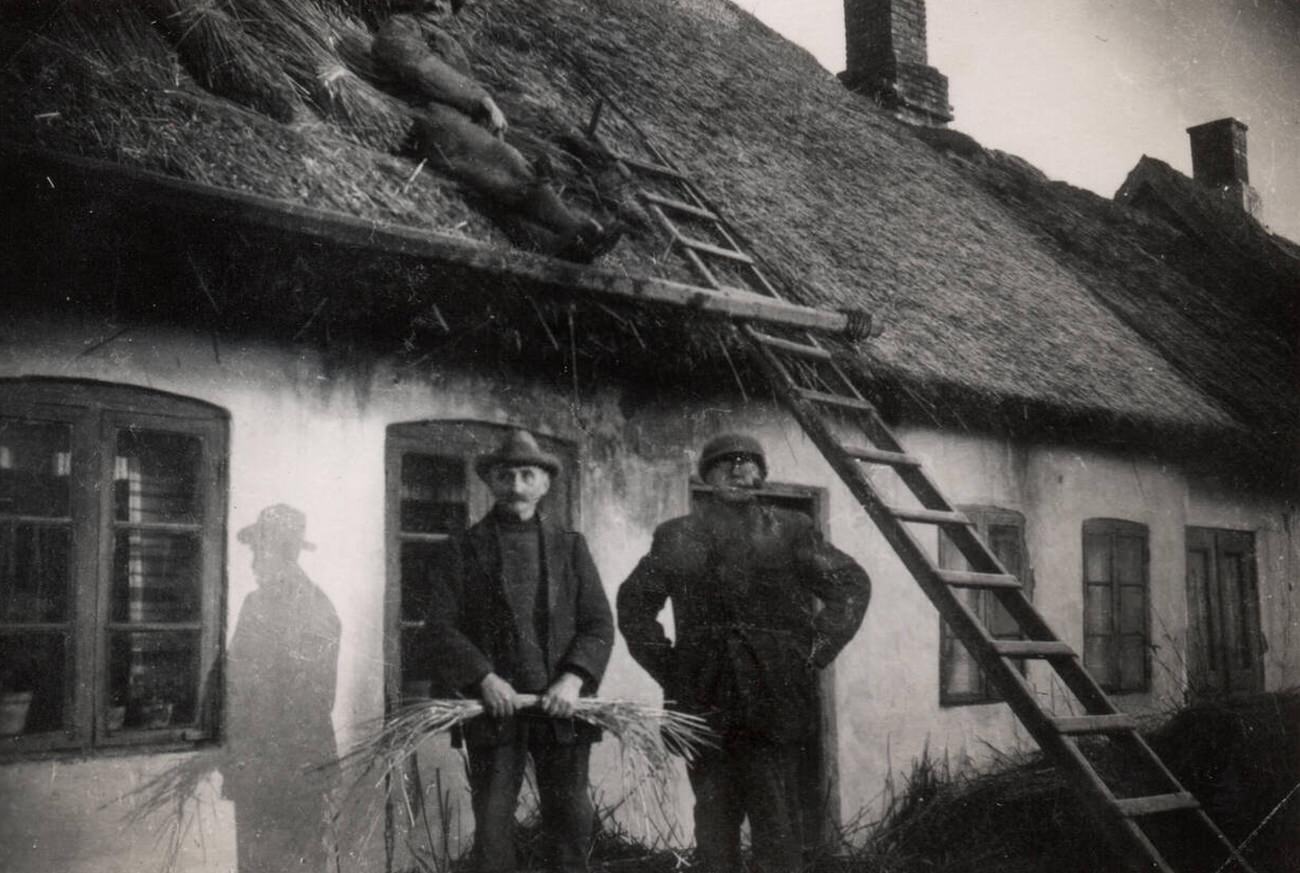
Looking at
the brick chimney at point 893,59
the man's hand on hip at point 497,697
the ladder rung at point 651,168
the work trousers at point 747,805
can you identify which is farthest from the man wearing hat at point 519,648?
the brick chimney at point 893,59

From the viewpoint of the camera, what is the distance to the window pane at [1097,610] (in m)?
8.11

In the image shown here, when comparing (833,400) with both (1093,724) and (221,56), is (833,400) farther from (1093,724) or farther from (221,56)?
(221,56)

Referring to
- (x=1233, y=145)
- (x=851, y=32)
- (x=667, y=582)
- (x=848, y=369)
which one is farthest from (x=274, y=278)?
(x=1233, y=145)

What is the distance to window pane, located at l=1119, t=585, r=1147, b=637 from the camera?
8.38 m

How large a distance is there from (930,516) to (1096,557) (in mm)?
4270

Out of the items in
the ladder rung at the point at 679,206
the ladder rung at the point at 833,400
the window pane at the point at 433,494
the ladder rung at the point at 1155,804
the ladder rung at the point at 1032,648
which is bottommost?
the ladder rung at the point at 1155,804

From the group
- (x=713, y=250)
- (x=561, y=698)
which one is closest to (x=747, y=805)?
(x=561, y=698)

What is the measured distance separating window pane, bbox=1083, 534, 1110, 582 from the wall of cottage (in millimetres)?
196

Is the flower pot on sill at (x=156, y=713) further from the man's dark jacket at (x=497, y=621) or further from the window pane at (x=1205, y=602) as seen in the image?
the window pane at (x=1205, y=602)

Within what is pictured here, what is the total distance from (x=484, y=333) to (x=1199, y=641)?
6.51 meters

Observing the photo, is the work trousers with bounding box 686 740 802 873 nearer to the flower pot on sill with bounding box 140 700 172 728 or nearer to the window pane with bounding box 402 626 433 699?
the window pane with bounding box 402 626 433 699

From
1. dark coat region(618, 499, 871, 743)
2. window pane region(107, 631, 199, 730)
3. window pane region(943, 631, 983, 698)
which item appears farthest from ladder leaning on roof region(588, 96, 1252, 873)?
window pane region(107, 631, 199, 730)

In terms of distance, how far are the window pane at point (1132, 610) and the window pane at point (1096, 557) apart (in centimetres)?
22

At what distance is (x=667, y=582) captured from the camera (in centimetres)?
415
